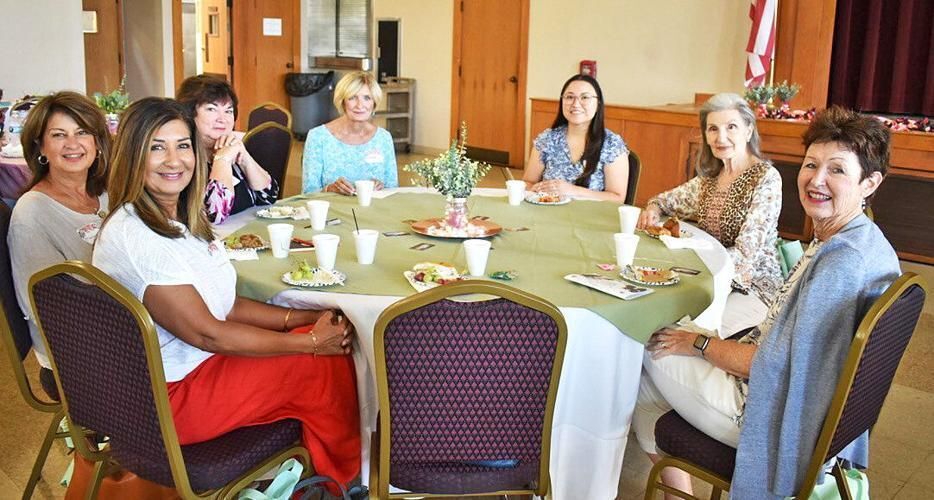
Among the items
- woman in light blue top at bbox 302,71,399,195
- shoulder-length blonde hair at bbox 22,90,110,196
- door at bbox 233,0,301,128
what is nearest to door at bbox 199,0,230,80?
door at bbox 233,0,301,128

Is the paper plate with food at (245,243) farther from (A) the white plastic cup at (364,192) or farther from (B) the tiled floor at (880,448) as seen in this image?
(B) the tiled floor at (880,448)

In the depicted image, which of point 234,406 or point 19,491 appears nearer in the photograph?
point 234,406

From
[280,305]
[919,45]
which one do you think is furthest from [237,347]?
[919,45]

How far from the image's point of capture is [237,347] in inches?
85.3

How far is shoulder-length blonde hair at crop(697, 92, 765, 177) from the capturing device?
3.32 metres

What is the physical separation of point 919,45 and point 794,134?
1.39 meters

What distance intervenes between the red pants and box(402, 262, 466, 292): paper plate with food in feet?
0.92

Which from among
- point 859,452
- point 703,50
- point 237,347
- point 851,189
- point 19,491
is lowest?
point 19,491

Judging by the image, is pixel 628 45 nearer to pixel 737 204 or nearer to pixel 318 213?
pixel 737 204

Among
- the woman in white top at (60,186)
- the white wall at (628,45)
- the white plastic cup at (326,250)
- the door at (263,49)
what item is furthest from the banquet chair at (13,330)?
the door at (263,49)

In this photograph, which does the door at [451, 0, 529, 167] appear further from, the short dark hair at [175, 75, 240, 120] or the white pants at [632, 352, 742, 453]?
the white pants at [632, 352, 742, 453]

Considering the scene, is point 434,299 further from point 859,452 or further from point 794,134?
point 794,134

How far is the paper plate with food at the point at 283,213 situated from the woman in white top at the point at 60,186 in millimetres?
544

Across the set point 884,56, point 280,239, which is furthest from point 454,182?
point 884,56
